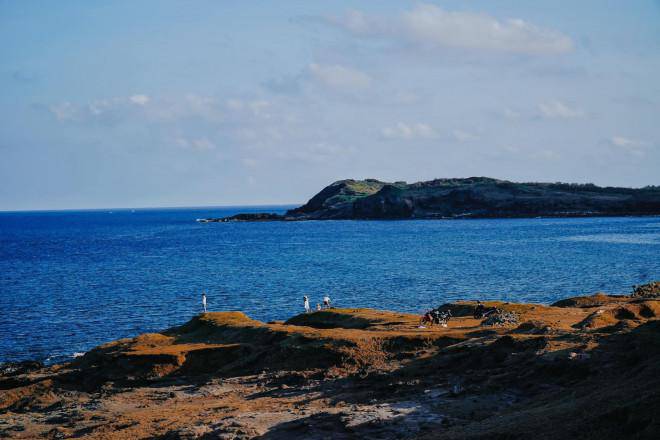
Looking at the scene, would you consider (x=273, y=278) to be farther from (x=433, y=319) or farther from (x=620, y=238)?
(x=620, y=238)

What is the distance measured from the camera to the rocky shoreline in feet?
66.6

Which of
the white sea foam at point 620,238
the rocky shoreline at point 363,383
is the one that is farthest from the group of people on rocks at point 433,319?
the white sea foam at point 620,238

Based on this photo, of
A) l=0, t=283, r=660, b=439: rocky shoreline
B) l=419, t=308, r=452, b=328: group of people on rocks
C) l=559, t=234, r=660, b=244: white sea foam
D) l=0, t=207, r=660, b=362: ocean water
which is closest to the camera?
l=0, t=283, r=660, b=439: rocky shoreline

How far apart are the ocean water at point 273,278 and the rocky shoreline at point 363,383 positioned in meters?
13.5

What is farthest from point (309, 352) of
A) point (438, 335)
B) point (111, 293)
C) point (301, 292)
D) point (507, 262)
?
point (507, 262)

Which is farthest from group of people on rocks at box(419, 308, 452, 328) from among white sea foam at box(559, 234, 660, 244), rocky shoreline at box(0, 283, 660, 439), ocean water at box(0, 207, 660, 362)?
white sea foam at box(559, 234, 660, 244)

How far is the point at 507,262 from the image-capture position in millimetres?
100562

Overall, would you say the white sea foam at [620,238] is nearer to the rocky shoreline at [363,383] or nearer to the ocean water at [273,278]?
the ocean water at [273,278]

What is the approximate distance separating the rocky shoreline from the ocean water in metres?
13.5

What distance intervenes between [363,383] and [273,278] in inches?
2375

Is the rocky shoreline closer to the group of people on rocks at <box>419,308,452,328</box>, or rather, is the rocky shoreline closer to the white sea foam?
the group of people on rocks at <box>419,308,452,328</box>

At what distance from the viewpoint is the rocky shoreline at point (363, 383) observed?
20297mm

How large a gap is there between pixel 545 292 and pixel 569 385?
1956 inches

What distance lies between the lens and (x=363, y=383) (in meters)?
28.0
